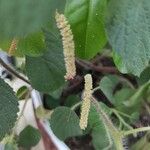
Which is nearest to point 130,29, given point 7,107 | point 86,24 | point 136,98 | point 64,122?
→ point 86,24

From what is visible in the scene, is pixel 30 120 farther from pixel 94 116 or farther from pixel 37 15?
pixel 37 15

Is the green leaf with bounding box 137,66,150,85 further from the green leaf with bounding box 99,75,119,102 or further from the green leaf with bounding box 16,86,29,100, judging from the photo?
the green leaf with bounding box 16,86,29,100

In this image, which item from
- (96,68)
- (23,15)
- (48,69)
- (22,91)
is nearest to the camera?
(23,15)

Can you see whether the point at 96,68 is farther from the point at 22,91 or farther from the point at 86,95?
the point at 86,95

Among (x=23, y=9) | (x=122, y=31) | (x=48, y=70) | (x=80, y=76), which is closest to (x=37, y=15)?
(x=23, y=9)

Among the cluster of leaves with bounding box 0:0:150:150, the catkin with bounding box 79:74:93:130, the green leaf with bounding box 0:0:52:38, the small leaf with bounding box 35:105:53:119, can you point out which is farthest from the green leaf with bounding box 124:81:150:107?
the green leaf with bounding box 0:0:52:38

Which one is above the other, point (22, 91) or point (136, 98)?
point (22, 91)

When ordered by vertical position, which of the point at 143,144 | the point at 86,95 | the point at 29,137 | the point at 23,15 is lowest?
the point at 143,144
